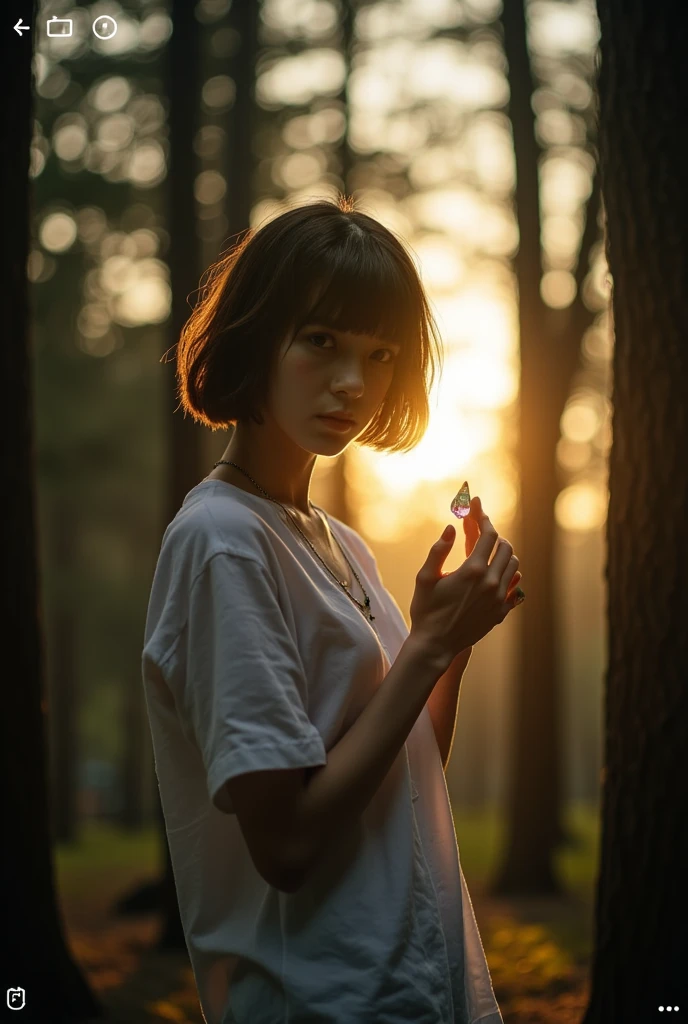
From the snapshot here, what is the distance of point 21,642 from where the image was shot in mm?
4184

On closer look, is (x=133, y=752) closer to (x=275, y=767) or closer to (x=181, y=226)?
(x=181, y=226)

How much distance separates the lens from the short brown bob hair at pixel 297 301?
181 centimetres

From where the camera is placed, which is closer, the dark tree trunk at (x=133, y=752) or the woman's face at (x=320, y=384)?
the woman's face at (x=320, y=384)

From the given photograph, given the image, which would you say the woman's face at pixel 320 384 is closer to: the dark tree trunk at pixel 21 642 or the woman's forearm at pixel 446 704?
the woman's forearm at pixel 446 704

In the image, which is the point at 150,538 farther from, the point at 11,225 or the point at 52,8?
the point at 11,225

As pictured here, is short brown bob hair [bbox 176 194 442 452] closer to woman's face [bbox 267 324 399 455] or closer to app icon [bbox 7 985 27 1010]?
woman's face [bbox 267 324 399 455]

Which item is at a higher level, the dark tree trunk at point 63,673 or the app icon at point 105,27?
the app icon at point 105,27

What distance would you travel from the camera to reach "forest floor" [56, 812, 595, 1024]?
17.4ft

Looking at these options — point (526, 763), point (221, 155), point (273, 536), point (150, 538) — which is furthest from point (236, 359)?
point (150, 538)

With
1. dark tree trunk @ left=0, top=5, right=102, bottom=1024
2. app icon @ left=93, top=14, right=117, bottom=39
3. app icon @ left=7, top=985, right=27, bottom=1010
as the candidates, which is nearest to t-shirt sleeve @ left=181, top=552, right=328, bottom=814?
dark tree trunk @ left=0, top=5, right=102, bottom=1024

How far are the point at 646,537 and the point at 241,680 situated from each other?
1.93m

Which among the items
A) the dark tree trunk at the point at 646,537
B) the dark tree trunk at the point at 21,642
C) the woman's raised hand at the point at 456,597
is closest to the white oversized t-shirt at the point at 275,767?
the woman's raised hand at the point at 456,597

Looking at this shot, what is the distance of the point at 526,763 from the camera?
882 centimetres

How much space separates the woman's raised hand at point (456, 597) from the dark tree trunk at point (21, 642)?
2.95 meters
